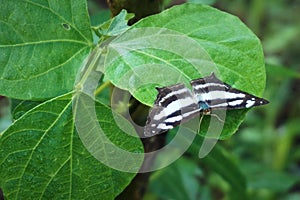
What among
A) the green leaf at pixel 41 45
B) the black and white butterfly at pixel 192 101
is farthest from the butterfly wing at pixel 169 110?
the green leaf at pixel 41 45

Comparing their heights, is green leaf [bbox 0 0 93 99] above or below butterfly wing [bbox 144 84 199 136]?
above

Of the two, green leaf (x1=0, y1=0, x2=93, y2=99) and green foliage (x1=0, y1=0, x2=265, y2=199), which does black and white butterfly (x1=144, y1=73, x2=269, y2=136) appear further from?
green leaf (x1=0, y1=0, x2=93, y2=99)

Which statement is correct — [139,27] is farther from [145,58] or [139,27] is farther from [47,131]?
[47,131]

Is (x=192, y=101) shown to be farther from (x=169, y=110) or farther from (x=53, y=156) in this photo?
(x=53, y=156)

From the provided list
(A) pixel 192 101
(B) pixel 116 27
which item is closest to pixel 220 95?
(A) pixel 192 101

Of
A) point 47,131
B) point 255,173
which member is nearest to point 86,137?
point 47,131

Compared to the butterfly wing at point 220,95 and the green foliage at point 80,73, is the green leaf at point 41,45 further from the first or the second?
the butterfly wing at point 220,95

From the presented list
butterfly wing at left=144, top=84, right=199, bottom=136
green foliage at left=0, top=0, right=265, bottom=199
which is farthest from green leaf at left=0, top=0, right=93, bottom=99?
butterfly wing at left=144, top=84, right=199, bottom=136
